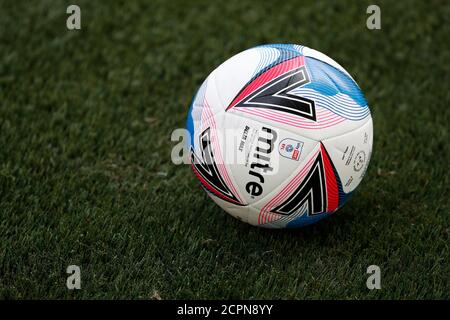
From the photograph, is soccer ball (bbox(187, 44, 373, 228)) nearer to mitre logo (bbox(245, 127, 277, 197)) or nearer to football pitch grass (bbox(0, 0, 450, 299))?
mitre logo (bbox(245, 127, 277, 197))

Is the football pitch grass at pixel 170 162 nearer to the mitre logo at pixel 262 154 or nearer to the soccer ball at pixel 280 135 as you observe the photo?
the soccer ball at pixel 280 135

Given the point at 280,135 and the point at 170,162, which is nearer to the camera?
the point at 280,135

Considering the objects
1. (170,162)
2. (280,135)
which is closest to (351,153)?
(280,135)

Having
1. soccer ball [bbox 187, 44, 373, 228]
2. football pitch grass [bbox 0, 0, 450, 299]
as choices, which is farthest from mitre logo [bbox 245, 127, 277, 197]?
football pitch grass [bbox 0, 0, 450, 299]

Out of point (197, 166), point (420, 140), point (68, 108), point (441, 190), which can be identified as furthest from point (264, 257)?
point (68, 108)

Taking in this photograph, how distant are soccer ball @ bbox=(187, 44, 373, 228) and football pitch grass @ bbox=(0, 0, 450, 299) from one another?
1.25 feet

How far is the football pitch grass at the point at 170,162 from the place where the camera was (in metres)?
3.71

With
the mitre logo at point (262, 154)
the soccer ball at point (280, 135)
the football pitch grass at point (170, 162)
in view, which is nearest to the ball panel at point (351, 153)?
the soccer ball at point (280, 135)

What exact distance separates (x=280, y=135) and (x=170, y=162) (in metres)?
1.48

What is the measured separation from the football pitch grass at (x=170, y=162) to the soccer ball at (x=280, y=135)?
0.38 meters

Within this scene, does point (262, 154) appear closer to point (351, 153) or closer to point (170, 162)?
point (351, 153)

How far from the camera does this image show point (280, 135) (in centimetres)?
349

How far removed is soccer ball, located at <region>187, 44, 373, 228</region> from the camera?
3514 mm

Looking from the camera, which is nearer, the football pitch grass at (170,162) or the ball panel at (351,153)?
the ball panel at (351,153)
